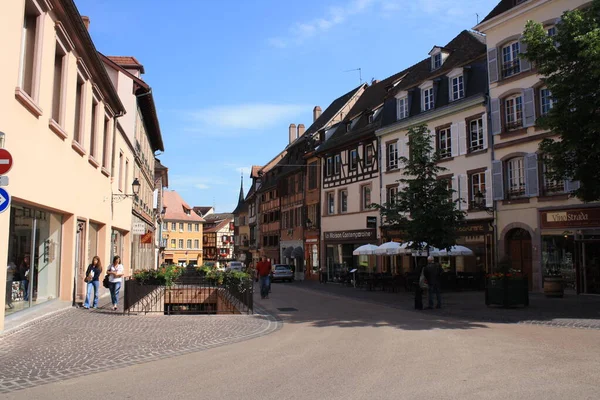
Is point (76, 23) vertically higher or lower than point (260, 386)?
higher

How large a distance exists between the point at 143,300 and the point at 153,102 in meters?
18.9

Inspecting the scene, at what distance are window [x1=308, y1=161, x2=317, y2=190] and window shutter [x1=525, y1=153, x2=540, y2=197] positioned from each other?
863 inches

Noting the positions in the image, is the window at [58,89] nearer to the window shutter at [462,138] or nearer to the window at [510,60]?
the window at [510,60]

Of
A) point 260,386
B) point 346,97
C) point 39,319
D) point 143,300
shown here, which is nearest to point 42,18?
point 39,319

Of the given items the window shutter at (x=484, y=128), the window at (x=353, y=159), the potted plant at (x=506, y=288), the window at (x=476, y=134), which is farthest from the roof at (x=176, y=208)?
the potted plant at (x=506, y=288)

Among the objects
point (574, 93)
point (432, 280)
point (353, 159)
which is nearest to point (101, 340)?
point (432, 280)

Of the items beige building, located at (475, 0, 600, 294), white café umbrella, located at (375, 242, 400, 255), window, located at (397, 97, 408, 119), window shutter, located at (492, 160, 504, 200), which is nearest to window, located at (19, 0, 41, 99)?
beige building, located at (475, 0, 600, 294)

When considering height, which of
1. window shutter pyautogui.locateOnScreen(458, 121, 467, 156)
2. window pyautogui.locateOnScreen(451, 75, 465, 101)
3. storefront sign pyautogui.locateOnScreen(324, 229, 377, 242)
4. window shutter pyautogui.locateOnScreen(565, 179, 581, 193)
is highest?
window pyautogui.locateOnScreen(451, 75, 465, 101)

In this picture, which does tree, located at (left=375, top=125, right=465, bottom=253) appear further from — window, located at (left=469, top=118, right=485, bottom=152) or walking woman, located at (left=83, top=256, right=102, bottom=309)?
walking woman, located at (left=83, top=256, right=102, bottom=309)

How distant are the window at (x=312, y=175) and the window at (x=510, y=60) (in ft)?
67.3

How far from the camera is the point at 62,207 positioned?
14.0 m

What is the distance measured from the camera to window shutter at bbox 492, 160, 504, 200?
82.8 ft

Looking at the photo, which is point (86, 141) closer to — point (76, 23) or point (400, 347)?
point (76, 23)

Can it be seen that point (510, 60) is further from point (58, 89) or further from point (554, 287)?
→ point (58, 89)
